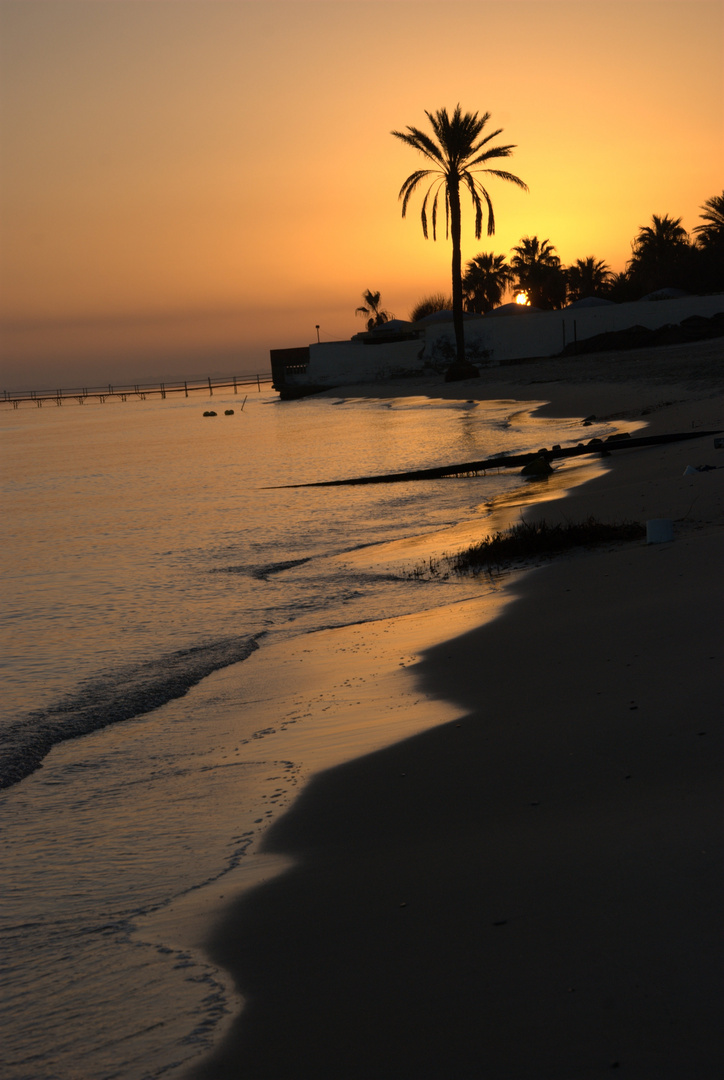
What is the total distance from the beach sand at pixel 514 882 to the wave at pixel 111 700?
Result: 1.24 meters

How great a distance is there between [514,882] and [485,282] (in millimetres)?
78091

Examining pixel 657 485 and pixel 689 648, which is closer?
pixel 689 648

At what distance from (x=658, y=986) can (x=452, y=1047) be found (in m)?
0.50

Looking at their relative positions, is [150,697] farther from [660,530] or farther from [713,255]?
[713,255]

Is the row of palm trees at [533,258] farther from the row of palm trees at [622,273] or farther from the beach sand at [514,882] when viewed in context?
the beach sand at [514,882]

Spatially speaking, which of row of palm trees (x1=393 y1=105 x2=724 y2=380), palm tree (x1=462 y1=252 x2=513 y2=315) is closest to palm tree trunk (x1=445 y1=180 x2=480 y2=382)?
row of palm trees (x1=393 y1=105 x2=724 y2=380)

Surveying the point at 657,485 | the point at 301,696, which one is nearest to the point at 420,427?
the point at 657,485

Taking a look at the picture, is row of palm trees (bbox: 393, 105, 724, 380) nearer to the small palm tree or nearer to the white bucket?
the small palm tree

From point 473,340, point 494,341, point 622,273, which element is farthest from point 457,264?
point 622,273

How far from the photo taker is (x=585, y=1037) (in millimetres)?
2027

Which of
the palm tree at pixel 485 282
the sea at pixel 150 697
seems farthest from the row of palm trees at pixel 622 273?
the sea at pixel 150 697

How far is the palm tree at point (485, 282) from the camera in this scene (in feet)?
251

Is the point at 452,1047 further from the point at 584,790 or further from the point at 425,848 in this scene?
the point at 584,790

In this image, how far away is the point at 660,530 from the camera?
7.11 metres
